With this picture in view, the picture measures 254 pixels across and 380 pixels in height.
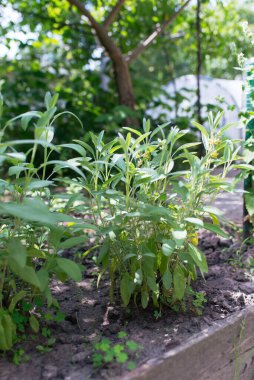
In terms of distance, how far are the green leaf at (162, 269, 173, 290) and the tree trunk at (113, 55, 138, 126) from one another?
4.35 m

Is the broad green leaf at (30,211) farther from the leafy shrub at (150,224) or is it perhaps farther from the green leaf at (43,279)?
the leafy shrub at (150,224)

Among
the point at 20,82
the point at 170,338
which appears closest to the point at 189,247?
the point at 170,338

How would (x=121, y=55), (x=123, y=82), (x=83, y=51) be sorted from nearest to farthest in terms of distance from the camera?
(x=121, y=55) → (x=123, y=82) → (x=83, y=51)

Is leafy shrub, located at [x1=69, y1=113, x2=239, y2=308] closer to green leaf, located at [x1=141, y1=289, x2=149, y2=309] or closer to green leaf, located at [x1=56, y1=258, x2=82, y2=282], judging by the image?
green leaf, located at [x1=141, y1=289, x2=149, y2=309]

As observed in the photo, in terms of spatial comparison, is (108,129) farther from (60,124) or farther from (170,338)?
(170,338)

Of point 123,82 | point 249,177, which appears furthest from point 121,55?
point 249,177

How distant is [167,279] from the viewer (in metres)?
2.09

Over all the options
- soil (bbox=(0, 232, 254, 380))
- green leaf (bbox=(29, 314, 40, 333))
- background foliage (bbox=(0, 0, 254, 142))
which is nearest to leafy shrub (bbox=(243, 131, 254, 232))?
soil (bbox=(0, 232, 254, 380))

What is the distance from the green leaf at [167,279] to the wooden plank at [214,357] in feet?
0.80

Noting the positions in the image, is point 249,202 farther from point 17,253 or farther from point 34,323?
point 17,253

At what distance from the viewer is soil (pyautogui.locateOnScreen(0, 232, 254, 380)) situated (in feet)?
5.81

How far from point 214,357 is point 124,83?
4906 millimetres

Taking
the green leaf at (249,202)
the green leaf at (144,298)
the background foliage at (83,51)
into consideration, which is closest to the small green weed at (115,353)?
the green leaf at (144,298)

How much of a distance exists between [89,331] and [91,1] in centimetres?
541
